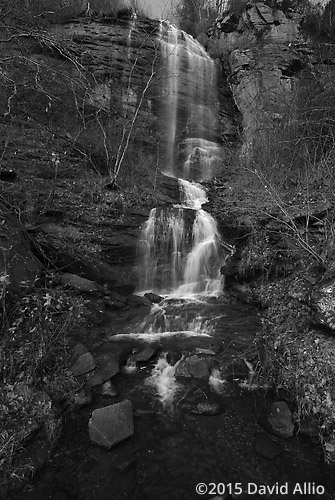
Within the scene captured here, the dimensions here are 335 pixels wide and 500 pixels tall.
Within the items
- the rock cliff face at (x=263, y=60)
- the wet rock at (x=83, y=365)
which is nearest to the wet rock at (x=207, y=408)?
the wet rock at (x=83, y=365)

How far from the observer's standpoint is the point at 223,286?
331 inches

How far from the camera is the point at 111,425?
3.66 m

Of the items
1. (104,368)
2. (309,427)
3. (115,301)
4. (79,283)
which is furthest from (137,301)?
Answer: (309,427)

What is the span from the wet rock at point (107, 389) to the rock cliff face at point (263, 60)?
1239 cm

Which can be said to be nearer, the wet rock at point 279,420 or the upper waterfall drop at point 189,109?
the wet rock at point 279,420

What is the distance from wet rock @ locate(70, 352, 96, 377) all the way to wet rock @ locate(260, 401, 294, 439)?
8.95 feet

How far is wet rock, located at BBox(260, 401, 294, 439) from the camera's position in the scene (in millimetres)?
3710

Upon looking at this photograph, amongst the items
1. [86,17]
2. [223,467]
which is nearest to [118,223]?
[223,467]

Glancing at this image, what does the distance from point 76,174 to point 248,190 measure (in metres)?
6.35

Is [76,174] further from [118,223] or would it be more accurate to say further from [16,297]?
[16,297]

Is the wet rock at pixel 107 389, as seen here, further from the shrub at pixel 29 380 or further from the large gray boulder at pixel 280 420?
the large gray boulder at pixel 280 420

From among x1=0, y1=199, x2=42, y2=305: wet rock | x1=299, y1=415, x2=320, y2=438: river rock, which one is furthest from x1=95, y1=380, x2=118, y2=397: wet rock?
x1=299, y1=415, x2=320, y2=438: river rock

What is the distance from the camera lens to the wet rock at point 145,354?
5.18 meters

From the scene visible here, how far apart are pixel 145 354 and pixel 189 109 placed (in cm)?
1568
